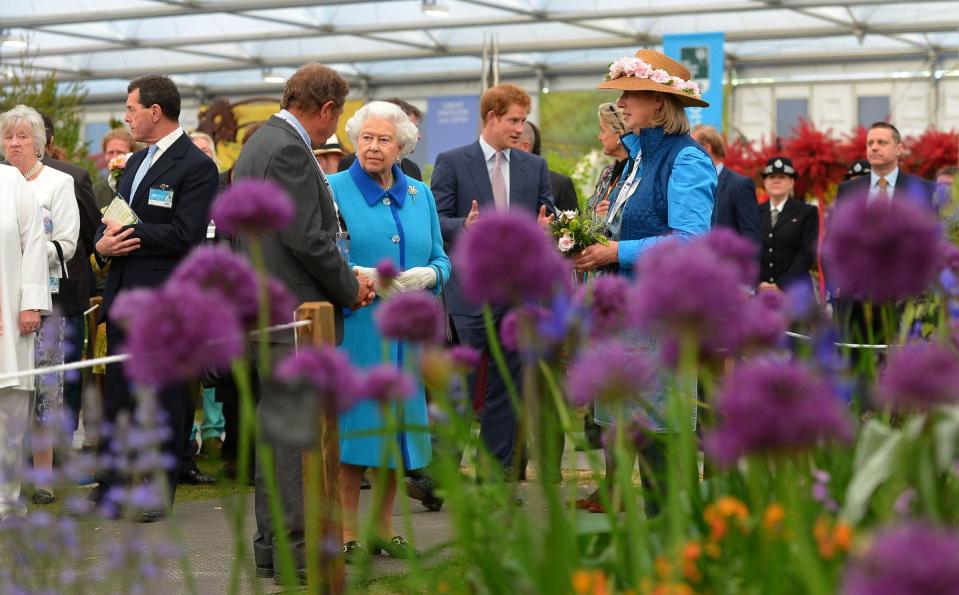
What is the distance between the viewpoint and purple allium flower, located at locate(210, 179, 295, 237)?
5.70 ft

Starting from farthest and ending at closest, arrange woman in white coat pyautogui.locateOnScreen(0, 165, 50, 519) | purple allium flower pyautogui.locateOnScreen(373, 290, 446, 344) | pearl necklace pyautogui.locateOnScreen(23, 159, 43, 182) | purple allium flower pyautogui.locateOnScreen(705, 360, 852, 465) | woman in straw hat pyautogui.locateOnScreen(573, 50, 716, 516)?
pearl necklace pyautogui.locateOnScreen(23, 159, 43, 182), woman in white coat pyautogui.locateOnScreen(0, 165, 50, 519), woman in straw hat pyautogui.locateOnScreen(573, 50, 716, 516), purple allium flower pyautogui.locateOnScreen(373, 290, 446, 344), purple allium flower pyautogui.locateOnScreen(705, 360, 852, 465)

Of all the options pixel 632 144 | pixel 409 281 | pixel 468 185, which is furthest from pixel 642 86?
pixel 468 185

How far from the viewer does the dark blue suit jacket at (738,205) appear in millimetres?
8359

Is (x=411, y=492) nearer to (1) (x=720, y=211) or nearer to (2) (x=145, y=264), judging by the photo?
(2) (x=145, y=264)

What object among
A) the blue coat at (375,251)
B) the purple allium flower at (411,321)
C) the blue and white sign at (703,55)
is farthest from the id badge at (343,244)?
the blue and white sign at (703,55)

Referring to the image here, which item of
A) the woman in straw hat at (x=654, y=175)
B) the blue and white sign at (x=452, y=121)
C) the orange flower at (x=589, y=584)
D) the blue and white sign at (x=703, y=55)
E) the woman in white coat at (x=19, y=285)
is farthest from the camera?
the blue and white sign at (x=452, y=121)

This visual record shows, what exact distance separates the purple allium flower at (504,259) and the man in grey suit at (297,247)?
2755 mm

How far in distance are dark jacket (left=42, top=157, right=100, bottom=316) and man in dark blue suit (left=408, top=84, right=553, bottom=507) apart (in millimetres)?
1756

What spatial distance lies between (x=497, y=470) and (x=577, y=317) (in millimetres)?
365

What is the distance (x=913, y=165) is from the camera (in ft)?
38.4

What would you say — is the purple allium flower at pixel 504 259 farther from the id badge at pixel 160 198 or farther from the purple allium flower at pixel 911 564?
the id badge at pixel 160 198

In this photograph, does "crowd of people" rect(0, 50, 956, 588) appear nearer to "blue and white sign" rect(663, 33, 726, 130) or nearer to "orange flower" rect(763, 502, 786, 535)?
"orange flower" rect(763, 502, 786, 535)

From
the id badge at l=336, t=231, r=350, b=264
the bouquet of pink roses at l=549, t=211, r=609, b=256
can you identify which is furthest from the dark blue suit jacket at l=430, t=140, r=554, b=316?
the bouquet of pink roses at l=549, t=211, r=609, b=256

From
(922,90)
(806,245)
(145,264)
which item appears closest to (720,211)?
(806,245)
